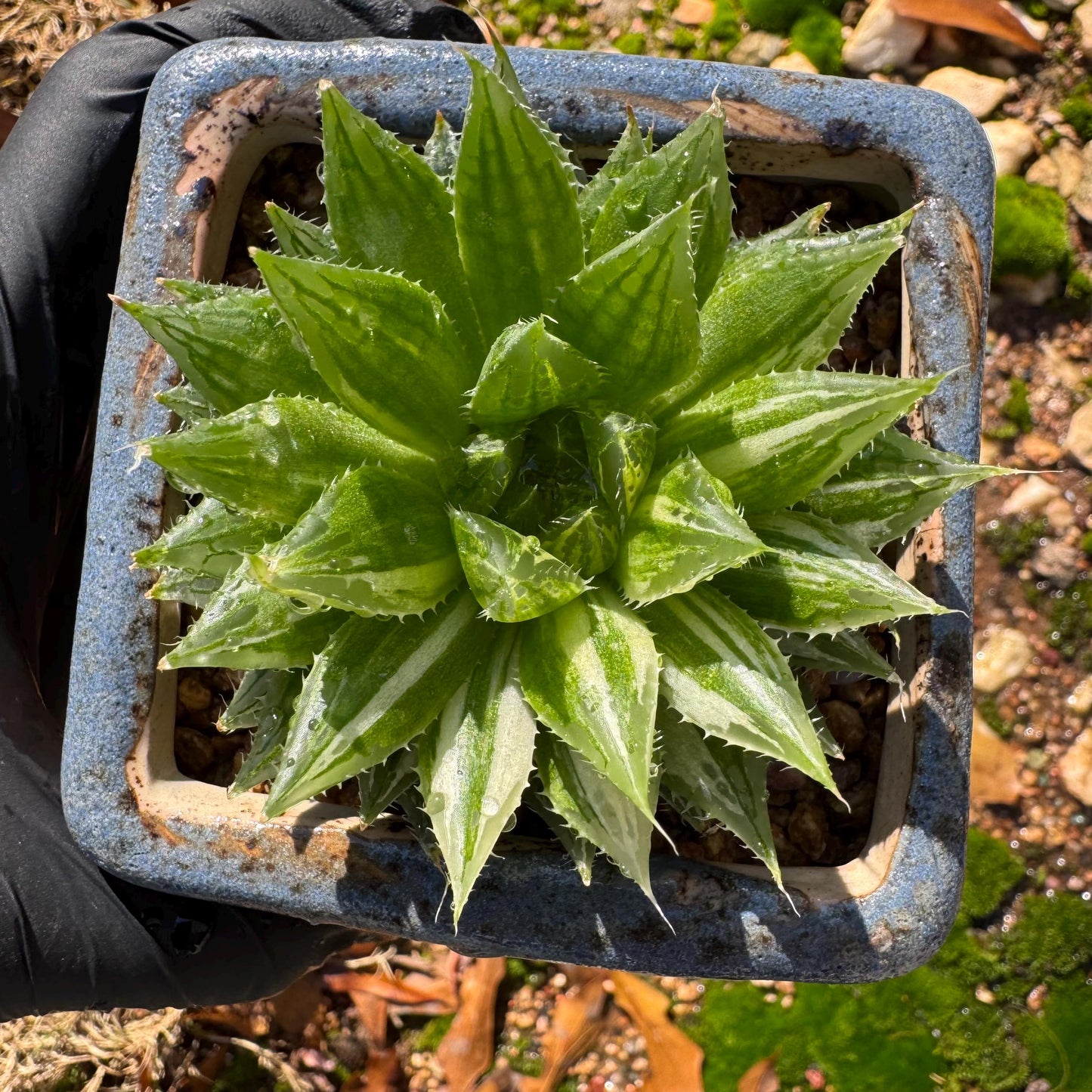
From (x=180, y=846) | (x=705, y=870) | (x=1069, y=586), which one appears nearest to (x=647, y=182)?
Answer: (x=705, y=870)

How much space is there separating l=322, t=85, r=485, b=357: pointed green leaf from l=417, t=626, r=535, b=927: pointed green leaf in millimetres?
301

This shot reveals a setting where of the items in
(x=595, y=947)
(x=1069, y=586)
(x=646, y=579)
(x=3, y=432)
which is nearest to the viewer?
(x=646, y=579)

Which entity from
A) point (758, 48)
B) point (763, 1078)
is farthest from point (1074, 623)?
point (758, 48)

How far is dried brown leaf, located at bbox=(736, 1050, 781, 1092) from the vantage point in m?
2.05

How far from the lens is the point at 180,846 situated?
1161 millimetres

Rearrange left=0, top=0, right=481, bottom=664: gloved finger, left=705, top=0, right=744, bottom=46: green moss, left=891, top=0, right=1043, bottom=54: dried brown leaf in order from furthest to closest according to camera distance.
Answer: left=705, top=0, right=744, bottom=46: green moss, left=891, top=0, right=1043, bottom=54: dried brown leaf, left=0, top=0, right=481, bottom=664: gloved finger

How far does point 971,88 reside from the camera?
78.7 inches

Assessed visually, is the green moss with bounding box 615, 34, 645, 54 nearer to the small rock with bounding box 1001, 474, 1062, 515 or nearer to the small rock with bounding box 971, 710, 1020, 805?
the small rock with bounding box 1001, 474, 1062, 515

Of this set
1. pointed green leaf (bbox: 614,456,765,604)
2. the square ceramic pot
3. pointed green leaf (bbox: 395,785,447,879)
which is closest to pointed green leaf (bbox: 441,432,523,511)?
pointed green leaf (bbox: 614,456,765,604)

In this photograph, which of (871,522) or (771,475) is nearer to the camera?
(771,475)

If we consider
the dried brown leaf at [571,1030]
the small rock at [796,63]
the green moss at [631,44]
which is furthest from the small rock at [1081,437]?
the dried brown leaf at [571,1030]

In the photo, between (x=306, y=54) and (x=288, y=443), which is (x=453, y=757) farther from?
(x=306, y=54)

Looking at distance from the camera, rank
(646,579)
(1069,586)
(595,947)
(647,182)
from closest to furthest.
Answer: (646,579), (647,182), (595,947), (1069,586)

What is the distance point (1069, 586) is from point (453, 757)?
5.39 feet
